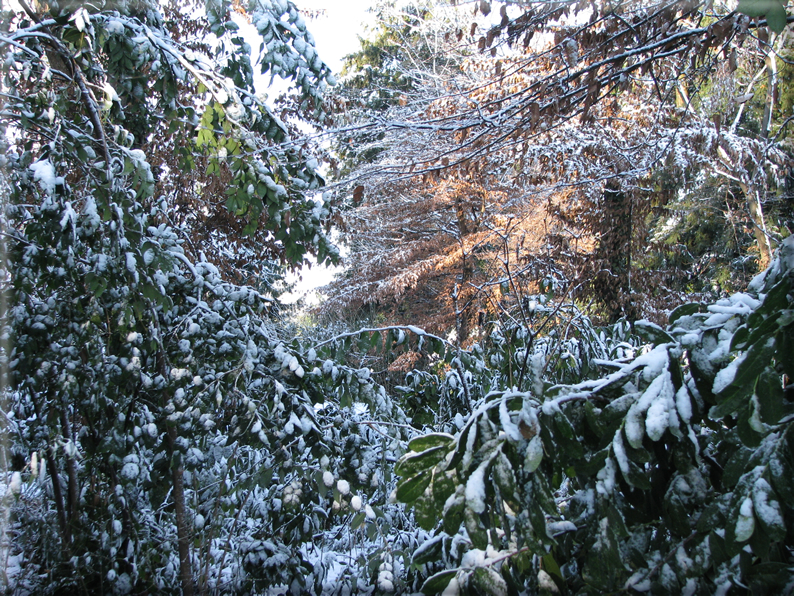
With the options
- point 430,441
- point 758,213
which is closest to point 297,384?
point 430,441

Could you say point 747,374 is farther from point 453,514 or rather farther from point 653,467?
point 453,514

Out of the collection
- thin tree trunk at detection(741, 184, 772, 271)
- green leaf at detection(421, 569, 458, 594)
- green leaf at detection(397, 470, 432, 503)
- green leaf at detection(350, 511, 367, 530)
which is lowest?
green leaf at detection(421, 569, 458, 594)

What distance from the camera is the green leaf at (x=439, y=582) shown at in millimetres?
998

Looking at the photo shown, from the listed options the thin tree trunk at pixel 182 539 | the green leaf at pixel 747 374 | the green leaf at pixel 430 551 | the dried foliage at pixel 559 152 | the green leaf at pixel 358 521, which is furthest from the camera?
the dried foliage at pixel 559 152

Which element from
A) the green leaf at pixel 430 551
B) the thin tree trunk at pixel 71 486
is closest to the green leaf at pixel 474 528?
the green leaf at pixel 430 551

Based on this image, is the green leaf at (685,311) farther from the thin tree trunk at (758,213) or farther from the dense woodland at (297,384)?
the thin tree trunk at (758,213)

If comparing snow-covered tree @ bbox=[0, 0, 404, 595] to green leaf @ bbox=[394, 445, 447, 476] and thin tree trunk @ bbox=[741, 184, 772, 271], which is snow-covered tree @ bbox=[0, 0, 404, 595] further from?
thin tree trunk @ bbox=[741, 184, 772, 271]

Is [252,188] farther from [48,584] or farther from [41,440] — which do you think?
[48,584]

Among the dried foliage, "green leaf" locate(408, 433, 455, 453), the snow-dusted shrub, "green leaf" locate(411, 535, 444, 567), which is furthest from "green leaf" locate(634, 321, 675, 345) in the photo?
the dried foliage

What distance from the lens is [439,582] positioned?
1003 mm

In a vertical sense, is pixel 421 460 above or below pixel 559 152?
below

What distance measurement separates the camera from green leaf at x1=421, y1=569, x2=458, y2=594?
1.00 metres

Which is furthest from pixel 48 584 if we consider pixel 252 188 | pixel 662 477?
pixel 662 477

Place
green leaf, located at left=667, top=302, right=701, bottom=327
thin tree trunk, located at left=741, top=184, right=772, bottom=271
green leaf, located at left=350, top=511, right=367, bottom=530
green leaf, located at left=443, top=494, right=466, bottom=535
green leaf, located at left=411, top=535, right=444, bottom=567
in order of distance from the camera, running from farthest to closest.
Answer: thin tree trunk, located at left=741, top=184, right=772, bottom=271 < green leaf, located at left=350, top=511, right=367, bottom=530 < green leaf, located at left=411, top=535, right=444, bottom=567 < green leaf, located at left=667, top=302, right=701, bottom=327 < green leaf, located at left=443, top=494, right=466, bottom=535
